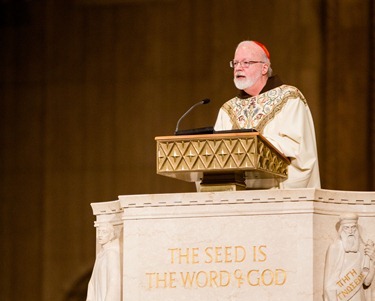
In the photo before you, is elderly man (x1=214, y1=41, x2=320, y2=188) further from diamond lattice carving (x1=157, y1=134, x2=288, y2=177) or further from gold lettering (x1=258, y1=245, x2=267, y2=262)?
gold lettering (x1=258, y1=245, x2=267, y2=262)

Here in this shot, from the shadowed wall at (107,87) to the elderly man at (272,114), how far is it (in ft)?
7.93

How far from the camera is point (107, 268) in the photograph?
20.0ft

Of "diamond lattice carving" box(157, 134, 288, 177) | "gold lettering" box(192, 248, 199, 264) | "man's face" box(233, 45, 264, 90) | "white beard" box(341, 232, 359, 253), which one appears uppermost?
"man's face" box(233, 45, 264, 90)

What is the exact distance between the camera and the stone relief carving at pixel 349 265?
18.4 ft

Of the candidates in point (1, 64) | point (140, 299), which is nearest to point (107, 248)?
point (140, 299)

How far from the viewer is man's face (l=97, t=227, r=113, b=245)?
20.3ft

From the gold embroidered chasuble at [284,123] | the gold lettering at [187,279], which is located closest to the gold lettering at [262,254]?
the gold lettering at [187,279]

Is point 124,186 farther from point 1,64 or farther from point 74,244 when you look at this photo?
point 1,64

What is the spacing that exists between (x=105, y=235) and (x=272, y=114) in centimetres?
124

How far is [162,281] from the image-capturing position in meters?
5.82

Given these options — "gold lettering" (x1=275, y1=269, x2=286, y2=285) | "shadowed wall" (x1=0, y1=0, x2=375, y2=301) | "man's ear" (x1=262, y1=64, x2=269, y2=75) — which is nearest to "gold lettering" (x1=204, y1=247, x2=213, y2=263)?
"gold lettering" (x1=275, y1=269, x2=286, y2=285)

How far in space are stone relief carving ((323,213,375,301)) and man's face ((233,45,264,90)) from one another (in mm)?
1325

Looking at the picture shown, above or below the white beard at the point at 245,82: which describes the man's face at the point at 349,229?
below

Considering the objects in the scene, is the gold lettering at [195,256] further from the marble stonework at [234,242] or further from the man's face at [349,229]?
the man's face at [349,229]
